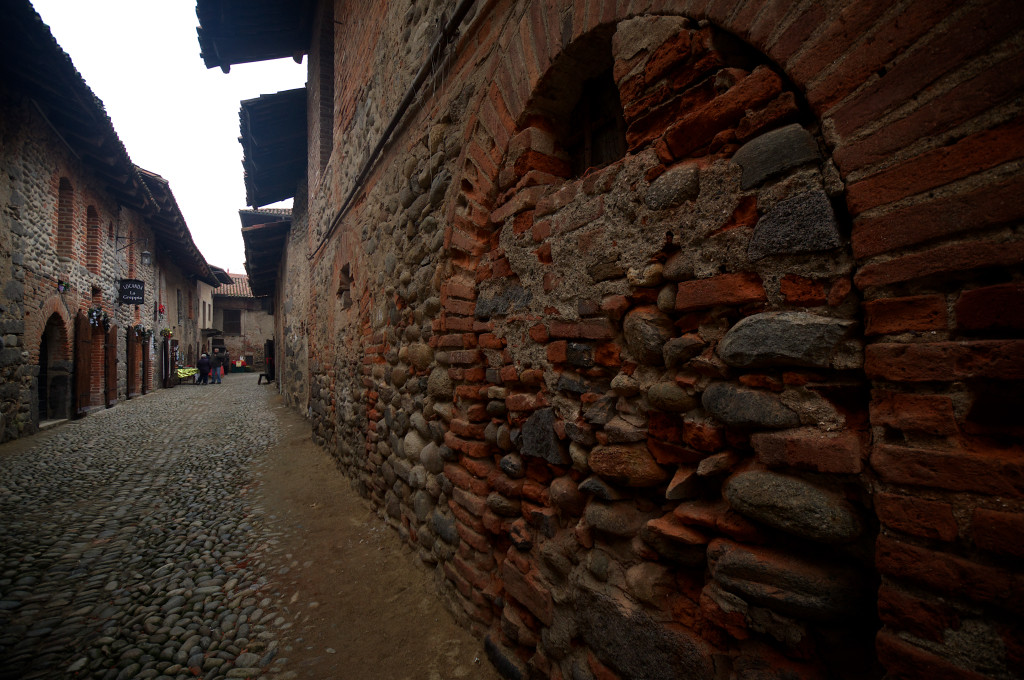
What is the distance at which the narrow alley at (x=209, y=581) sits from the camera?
6.61ft

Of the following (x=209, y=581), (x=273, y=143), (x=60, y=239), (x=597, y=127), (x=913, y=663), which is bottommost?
(x=209, y=581)

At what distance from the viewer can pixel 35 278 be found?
739cm

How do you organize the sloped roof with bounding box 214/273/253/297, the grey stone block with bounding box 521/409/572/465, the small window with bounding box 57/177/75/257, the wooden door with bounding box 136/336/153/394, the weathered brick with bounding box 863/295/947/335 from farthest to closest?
the sloped roof with bounding box 214/273/253/297 → the wooden door with bounding box 136/336/153/394 → the small window with bounding box 57/177/75/257 → the grey stone block with bounding box 521/409/572/465 → the weathered brick with bounding box 863/295/947/335

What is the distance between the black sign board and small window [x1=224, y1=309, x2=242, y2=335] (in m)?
18.2

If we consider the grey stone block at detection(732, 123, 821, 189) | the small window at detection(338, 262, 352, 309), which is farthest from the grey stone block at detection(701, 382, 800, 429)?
the small window at detection(338, 262, 352, 309)

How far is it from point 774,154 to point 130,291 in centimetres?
1498

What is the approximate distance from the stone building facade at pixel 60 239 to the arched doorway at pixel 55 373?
0.06 ft

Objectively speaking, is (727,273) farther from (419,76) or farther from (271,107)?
(271,107)

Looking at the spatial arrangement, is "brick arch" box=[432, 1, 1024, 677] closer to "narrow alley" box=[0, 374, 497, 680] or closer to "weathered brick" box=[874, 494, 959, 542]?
"weathered brick" box=[874, 494, 959, 542]

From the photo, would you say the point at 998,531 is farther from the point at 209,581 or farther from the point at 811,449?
the point at 209,581

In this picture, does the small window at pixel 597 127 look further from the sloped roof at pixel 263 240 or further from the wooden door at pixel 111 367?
the wooden door at pixel 111 367

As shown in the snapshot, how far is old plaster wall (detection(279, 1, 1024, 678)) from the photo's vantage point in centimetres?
76

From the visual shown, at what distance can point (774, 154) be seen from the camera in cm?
105

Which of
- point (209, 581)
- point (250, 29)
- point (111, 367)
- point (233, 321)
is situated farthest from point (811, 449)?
point (233, 321)
